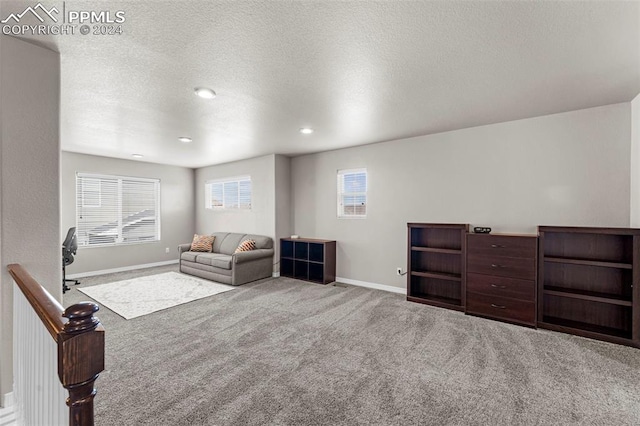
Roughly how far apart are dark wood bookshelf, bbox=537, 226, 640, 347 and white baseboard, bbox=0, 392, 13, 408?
4694mm

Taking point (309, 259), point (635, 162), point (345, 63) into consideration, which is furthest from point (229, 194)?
point (635, 162)

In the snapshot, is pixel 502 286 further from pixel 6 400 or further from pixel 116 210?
pixel 116 210

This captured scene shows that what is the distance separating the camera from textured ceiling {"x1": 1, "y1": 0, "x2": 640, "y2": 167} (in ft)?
5.55

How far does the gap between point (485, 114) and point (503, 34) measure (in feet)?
5.71

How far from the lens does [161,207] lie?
698 centimetres

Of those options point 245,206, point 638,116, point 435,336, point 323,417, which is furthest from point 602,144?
point 245,206

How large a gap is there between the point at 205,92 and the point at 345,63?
1.40 m

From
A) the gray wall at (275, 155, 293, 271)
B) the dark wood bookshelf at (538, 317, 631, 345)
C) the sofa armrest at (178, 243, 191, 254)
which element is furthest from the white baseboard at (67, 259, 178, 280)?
the dark wood bookshelf at (538, 317, 631, 345)

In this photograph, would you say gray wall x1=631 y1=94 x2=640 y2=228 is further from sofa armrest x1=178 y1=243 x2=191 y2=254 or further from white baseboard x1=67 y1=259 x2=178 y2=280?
white baseboard x1=67 y1=259 x2=178 y2=280

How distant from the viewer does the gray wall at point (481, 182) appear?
3.18m

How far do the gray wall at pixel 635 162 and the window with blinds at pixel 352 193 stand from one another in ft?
10.5

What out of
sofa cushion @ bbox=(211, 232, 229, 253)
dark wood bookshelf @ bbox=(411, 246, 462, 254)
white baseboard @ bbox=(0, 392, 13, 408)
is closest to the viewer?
white baseboard @ bbox=(0, 392, 13, 408)

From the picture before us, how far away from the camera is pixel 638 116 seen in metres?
2.84

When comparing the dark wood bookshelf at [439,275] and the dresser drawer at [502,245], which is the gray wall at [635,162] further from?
the dark wood bookshelf at [439,275]
